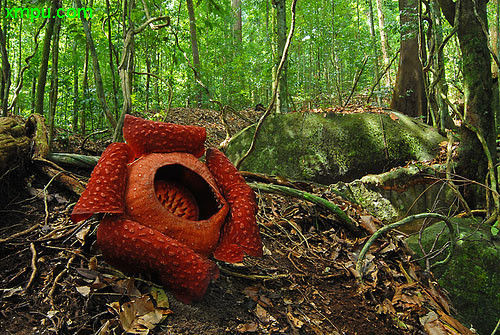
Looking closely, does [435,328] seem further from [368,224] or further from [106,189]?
[106,189]

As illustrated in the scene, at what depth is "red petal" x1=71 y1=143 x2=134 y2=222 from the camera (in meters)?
1.18

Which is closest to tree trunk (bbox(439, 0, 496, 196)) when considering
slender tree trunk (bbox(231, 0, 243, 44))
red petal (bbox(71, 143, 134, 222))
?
red petal (bbox(71, 143, 134, 222))

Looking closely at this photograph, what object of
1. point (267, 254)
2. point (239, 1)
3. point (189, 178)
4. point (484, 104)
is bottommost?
point (267, 254)

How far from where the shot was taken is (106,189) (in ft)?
4.04

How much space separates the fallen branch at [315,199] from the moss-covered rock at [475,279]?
968 millimetres

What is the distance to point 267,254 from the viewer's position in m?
2.03

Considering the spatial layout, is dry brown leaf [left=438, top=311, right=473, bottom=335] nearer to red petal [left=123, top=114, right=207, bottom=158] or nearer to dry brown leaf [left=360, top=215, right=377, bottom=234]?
dry brown leaf [left=360, top=215, right=377, bottom=234]

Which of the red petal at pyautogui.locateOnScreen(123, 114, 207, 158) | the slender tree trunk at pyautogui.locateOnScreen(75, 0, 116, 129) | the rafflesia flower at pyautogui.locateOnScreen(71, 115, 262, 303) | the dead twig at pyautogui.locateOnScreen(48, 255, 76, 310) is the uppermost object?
the slender tree trunk at pyautogui.locateOnScreen(75, 0, 116, 129)

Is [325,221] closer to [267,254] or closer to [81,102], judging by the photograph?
[267,254]

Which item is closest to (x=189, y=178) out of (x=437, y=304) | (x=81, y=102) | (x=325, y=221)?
(x=325, y=221)

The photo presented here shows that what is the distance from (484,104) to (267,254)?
12.1ft

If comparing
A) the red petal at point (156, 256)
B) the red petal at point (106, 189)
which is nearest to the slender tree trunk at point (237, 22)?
the red petal at point (106, 189)

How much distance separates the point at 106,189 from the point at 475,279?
10.3 ft

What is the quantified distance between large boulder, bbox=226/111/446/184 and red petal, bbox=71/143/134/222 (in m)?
3.58
